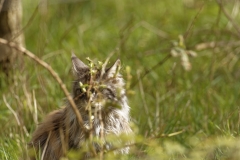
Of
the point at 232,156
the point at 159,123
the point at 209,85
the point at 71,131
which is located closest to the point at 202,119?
the point at 159,123

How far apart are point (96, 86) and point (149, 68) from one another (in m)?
2.78

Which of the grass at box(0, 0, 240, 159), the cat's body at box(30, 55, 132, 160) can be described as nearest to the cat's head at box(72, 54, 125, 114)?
the cat's body at box(30, 55, 132, 160)

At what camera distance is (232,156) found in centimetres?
365

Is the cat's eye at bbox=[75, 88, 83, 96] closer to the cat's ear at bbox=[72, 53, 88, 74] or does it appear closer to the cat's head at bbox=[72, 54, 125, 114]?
the cat's head at bbox=[72, 54, 125, 114]

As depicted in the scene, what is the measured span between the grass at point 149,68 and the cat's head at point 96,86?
0.40m

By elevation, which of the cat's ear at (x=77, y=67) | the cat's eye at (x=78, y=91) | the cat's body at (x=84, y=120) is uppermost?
the cat's ear at (x=77, y=67)

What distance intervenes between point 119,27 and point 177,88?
1716mm

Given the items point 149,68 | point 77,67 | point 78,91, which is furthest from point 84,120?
point 149,68

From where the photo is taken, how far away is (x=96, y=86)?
4.10 m

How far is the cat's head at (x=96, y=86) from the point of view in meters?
4.10

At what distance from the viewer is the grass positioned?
5367 millimetres

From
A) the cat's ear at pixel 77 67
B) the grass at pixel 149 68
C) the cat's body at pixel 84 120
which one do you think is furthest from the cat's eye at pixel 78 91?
the grass at pixel 149 68

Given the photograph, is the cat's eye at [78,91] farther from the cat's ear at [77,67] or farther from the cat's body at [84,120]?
the cat's ear at [77,67]

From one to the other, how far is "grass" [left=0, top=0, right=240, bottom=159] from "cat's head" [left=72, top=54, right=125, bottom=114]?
403 millimetres
